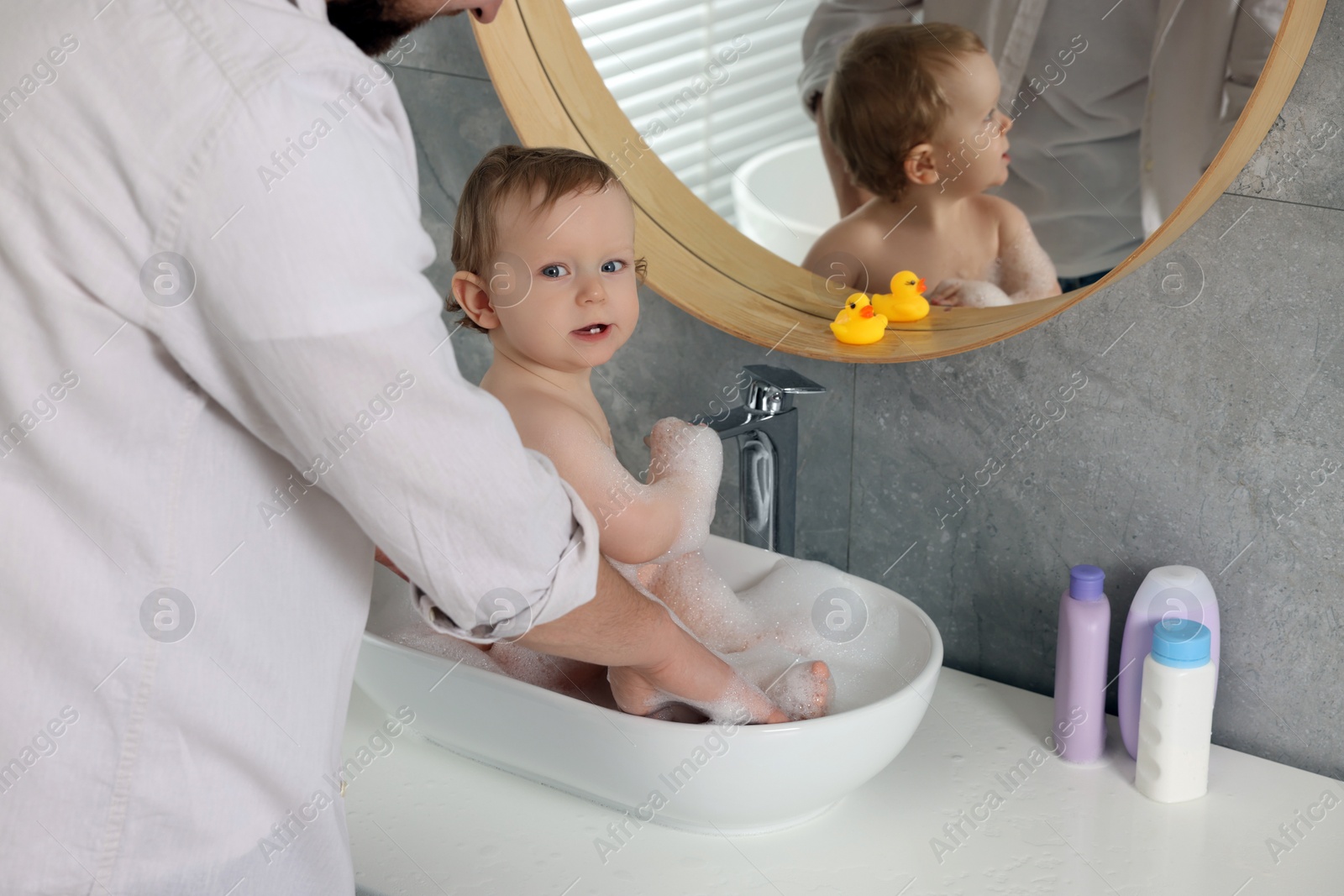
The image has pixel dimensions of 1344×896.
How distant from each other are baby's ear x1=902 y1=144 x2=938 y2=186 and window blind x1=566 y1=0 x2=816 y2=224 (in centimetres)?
13

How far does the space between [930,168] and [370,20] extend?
24.6 inches

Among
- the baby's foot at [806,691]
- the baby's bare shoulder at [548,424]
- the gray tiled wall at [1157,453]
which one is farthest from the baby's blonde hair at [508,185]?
the baby's foot at [806,691]

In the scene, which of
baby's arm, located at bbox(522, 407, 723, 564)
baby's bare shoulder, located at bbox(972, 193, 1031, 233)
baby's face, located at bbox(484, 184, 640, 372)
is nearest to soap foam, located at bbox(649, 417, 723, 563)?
baby's arm, located at bbox(522, 407, 723, 564)

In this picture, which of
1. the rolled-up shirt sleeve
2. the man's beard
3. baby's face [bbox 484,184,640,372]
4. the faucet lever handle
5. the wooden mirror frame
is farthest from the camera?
the wooden mirror frame

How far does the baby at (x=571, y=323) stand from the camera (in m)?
1.04

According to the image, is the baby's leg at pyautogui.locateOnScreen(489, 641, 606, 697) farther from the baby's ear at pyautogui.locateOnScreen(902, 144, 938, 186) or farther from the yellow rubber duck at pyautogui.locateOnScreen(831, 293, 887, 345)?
the baby's ear at pyautogui.locateOnScreen(902, 144, 938, 186)

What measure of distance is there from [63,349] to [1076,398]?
2.75ft

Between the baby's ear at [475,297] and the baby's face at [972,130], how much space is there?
45cm

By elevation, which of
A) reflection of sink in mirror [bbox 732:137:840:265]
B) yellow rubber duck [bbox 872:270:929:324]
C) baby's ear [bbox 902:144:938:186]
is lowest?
yellow rubber duck [bbox 872:270:929:324]

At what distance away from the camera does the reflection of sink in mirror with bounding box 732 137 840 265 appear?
4.16 feet

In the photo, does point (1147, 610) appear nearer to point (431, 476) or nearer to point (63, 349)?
point (431, 476)

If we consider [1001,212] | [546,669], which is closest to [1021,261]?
[1001,212]

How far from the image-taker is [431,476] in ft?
2.03

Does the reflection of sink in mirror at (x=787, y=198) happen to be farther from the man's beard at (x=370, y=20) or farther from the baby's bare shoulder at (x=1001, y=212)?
the man's beard at (x=370, y=20)
